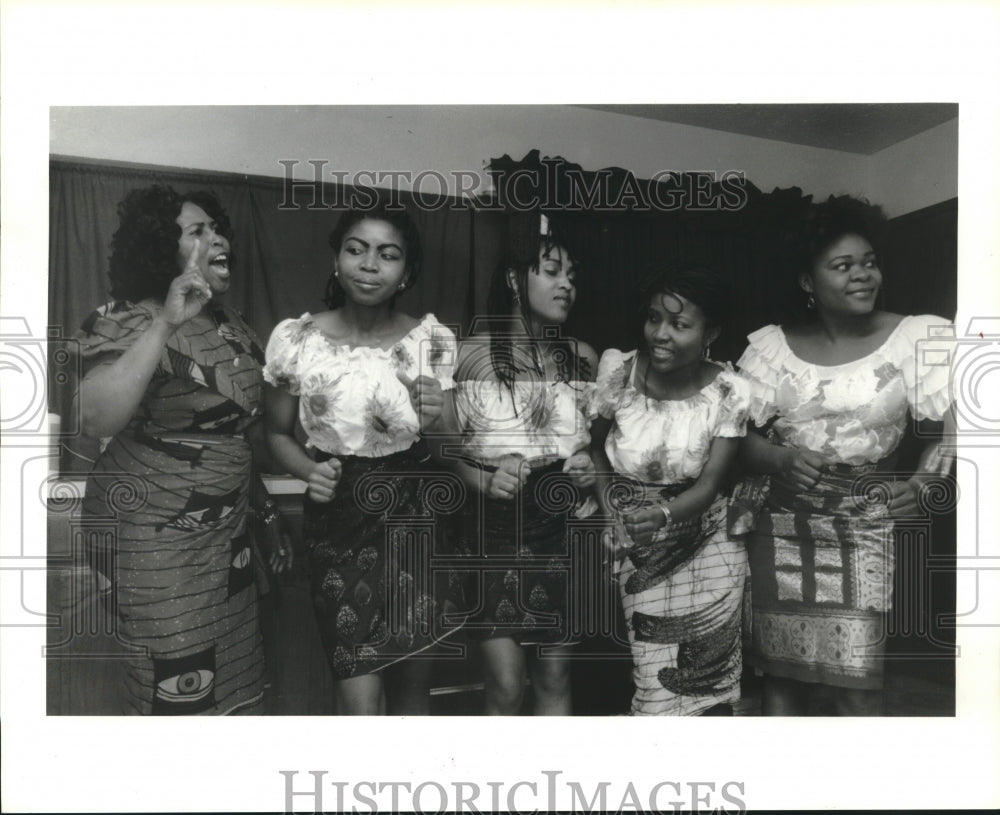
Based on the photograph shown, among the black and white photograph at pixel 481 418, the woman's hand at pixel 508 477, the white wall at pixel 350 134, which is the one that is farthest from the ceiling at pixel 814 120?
the woman's hand at pixel 508 477

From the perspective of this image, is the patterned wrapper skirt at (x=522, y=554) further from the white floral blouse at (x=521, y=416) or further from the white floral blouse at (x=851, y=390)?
the white floral blouse at (x=851, y=390)

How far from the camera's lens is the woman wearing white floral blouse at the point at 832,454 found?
3.02 meters

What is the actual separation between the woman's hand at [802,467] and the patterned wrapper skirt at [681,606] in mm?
220

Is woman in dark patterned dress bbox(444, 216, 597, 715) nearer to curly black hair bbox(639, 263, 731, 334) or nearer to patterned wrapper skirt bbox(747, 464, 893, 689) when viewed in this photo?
curly black hair bbox(639, 263, 731, 334)

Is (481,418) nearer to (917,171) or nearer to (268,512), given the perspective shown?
(268,512)

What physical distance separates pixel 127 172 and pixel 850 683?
8.86ft

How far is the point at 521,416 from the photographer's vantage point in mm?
3012

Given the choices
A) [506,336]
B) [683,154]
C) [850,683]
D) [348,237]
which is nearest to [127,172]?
[348,237]

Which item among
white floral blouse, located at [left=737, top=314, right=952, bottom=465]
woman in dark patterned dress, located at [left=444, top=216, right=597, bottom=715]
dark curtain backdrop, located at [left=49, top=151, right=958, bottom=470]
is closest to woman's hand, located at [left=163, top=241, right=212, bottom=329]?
dark curtain backdrop, located at [left=49, top=151, right=958, bottom=470]

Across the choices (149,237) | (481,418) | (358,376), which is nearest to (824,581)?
(481,418)

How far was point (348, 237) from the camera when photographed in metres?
2.99

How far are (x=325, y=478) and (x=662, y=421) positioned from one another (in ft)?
3.41

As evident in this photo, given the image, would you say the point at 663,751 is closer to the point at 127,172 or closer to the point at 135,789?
the point at 135,789

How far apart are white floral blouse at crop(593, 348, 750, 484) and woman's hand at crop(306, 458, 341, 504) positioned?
811mm
